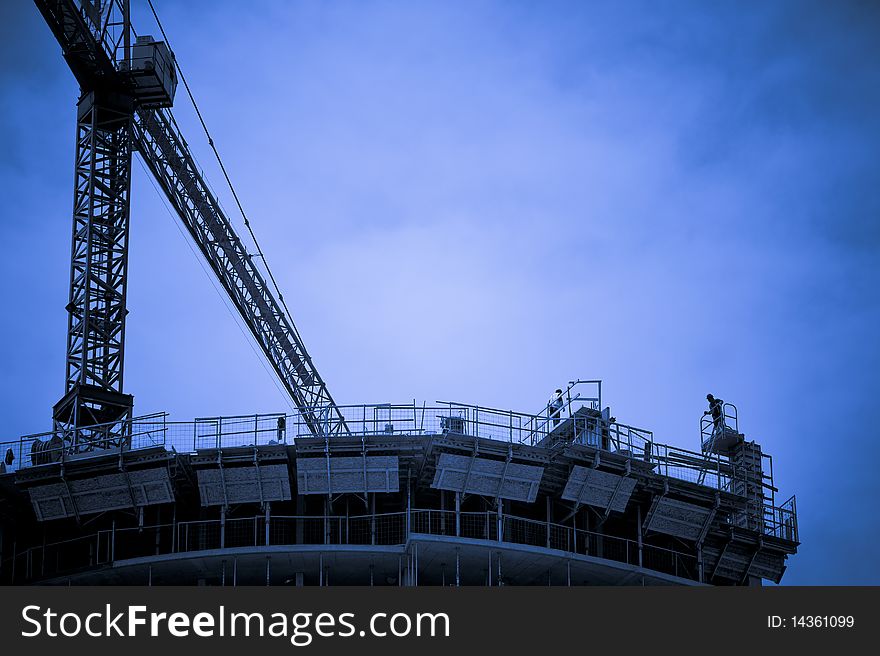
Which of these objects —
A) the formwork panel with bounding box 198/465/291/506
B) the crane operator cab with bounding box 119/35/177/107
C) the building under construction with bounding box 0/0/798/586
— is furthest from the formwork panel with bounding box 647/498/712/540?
the crane operator cab with bounding box 119/35/177/107

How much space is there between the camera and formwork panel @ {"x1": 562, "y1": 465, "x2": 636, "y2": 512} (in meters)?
71.9

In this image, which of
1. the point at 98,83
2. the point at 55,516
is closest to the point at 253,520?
the point at 55,516

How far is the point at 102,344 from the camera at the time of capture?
8500 centimetres

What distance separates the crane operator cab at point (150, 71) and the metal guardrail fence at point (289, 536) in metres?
30.1

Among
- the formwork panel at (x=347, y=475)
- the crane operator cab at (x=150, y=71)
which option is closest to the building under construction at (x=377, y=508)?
the formwork panel at (x=347, y=475)

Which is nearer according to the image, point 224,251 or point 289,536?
point 289,536

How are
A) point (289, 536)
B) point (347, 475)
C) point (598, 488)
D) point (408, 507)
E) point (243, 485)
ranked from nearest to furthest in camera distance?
point (347, 475)
point (408, 507)
point (243, 485)
point (289, 536)
point (598, 488)

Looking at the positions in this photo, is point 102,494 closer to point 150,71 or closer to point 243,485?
point 243,485

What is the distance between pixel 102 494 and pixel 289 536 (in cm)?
923

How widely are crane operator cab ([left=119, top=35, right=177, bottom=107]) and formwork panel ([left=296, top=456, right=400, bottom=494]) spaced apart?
103 ft

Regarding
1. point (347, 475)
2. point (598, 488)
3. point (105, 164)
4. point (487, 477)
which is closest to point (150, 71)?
point (105, 164)

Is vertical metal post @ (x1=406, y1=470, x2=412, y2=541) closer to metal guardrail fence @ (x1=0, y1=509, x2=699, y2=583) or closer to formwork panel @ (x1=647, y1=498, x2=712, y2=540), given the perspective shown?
metal guardrail fence @ (x1=0, y1=509, x2=699, y2=583)

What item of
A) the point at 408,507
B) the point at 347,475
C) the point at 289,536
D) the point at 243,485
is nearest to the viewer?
the point at 347,475

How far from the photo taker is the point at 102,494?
234 ft
